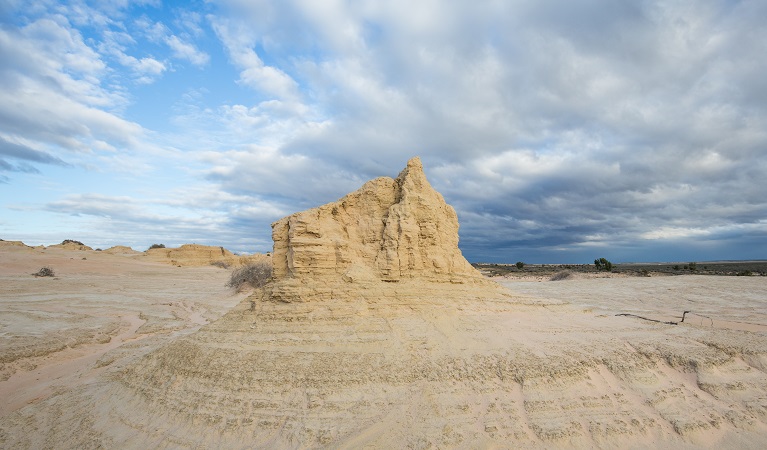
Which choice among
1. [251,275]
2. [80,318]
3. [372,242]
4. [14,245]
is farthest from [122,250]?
[372,242]

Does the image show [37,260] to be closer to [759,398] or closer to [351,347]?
[351,347]

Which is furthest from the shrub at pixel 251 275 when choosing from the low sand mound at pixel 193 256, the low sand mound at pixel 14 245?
the low sand mound at pixel 14 245

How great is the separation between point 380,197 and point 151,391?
21.6 ft

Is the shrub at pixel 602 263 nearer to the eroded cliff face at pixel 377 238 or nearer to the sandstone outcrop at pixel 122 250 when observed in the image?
the eroded cliff face at pixel 377 238

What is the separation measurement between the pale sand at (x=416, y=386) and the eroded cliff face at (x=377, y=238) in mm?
873

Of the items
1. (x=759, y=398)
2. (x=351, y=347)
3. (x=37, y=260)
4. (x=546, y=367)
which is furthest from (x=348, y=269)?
(x=37, y=260)

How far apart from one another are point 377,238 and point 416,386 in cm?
388

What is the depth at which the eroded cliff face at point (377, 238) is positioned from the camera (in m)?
8.99

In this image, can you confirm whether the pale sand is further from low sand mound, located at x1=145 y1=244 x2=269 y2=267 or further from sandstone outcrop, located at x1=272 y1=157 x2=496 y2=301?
low sand mound, located at x1=145 y1=244 x2=269 y2=267

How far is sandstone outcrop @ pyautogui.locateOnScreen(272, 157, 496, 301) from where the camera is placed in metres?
8.91

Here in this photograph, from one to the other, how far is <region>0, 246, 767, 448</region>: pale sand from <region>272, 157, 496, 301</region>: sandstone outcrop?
73 centimetres

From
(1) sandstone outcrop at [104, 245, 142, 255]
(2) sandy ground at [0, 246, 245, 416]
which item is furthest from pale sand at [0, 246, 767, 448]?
(1) sandstone outcrop at [104, 245, 142, 255]

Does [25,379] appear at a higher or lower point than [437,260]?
lower

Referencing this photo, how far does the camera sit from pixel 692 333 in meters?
10.0
